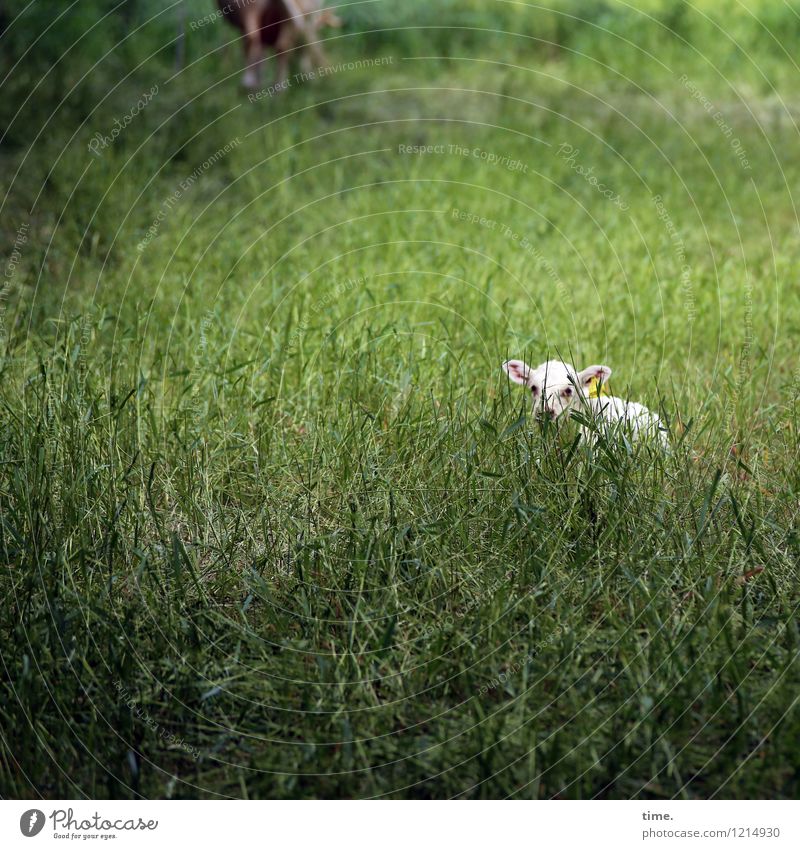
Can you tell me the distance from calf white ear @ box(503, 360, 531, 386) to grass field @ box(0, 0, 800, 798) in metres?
0.09

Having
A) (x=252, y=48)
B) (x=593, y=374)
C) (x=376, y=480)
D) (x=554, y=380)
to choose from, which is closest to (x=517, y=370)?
(x=554, y=380)

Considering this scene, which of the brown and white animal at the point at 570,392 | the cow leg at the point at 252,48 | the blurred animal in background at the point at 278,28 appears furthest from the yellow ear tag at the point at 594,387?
the cow leg at the point at 252,48

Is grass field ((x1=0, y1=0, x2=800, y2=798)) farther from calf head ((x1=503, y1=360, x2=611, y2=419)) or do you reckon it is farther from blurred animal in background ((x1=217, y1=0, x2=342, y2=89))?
blurred animal in background ((x1=217, y1=0, x2=342, y2=89))

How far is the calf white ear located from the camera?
12.3ft

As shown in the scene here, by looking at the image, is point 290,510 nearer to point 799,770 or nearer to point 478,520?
point 478,520

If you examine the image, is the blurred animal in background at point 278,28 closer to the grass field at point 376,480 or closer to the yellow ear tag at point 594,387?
the grass field at point 376,480

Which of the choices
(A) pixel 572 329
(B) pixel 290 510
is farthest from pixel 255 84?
Answer: (B) pixel 290 510

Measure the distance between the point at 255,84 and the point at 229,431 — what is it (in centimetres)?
474

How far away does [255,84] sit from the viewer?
301 inches
